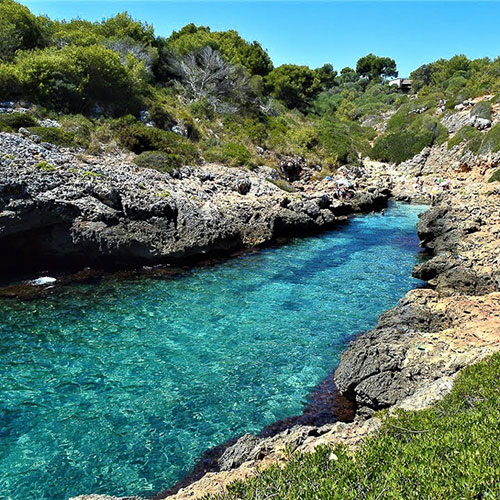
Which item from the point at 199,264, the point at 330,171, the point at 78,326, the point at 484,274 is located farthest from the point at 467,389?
the point at 330,171

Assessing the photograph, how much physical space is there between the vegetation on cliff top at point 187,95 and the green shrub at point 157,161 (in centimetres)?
126

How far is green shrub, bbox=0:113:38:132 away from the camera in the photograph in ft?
67.5

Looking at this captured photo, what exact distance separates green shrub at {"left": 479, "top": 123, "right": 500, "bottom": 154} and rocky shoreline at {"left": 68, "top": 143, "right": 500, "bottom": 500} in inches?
707

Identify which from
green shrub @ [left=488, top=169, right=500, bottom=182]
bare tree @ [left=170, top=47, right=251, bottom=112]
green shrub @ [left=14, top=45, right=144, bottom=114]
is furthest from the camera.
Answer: bare tree @ [left=170, top=47, right=251, bottom=112]

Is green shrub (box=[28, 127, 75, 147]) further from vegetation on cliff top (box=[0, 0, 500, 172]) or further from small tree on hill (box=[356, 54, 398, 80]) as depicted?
small tree on hill (box=[356, 54, 398, 80])

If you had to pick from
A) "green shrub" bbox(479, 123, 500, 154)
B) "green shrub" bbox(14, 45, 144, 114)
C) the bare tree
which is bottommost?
"green shrub" bbox(479, 123, 500, 154)

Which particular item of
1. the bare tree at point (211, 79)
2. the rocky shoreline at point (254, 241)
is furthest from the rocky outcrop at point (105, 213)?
the bare tree at point (211, 79)

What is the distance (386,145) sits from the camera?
51.7 meters

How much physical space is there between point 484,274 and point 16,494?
1588 cm

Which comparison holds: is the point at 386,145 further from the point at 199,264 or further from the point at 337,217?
the point at 199,264

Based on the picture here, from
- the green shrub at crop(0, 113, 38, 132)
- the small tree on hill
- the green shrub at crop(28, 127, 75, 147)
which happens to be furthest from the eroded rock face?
the small tree on hill

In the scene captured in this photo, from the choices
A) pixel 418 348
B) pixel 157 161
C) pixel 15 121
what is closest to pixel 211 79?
pixel 157 161

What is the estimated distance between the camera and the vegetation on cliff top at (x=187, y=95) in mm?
27000

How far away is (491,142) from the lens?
3772cm
